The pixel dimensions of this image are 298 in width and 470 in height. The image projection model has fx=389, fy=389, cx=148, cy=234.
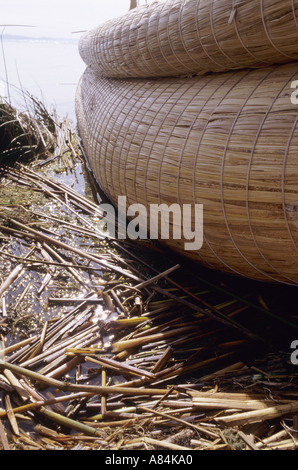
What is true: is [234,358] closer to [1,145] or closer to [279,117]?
[279,117]

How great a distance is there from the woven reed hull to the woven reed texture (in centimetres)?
6

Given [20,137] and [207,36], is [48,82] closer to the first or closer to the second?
[20,137]

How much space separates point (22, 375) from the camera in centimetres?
113

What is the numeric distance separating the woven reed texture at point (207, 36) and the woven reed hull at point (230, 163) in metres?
0.06

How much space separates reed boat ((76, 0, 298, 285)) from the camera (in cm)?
119

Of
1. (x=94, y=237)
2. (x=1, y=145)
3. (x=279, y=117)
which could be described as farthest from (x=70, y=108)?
(x=279, y=117)

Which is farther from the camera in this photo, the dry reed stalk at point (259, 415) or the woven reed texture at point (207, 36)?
the woven reed texture at point (207, 36)

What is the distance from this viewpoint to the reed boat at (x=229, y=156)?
3.90 ft

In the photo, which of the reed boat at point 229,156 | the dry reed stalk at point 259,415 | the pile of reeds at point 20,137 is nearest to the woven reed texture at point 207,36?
the reed boat at point 229,156

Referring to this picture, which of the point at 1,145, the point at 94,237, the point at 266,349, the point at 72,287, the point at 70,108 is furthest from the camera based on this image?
the point at 70,108

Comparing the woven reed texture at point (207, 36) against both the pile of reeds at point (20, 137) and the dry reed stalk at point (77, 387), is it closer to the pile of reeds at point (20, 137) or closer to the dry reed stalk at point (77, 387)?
the pile of reeds at point (20, 137)

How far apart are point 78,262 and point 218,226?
687 mm

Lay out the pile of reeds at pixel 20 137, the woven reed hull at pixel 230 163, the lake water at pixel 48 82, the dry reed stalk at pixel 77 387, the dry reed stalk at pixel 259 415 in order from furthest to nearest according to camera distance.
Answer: the lake water at pixel 48 82 < the pile of reeds at pixel 20 137 < the woven reed hull at pixel 230 163 < the dry reed stalk at pixel 77 387 < the dry reed stalk at pixel 259 415

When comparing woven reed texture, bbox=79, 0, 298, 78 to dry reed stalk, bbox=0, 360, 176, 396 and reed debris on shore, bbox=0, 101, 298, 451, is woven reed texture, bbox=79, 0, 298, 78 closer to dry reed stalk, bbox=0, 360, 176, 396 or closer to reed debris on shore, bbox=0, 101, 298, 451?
reed debris on shore, bbox=0, 101, 298, 451
